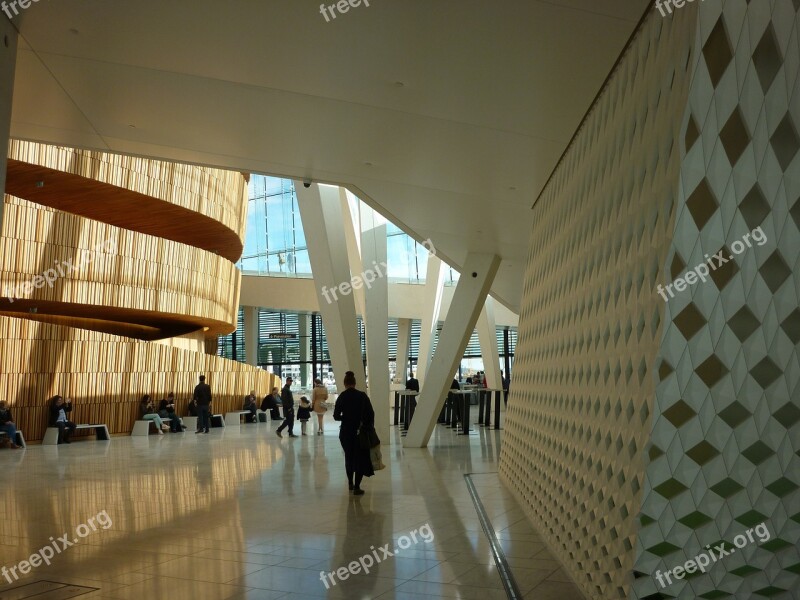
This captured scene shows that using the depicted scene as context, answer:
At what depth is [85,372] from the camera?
20438 mm

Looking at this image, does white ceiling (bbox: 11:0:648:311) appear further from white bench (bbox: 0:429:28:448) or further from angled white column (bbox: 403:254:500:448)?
white bench (bbox: 0:429:28:448)

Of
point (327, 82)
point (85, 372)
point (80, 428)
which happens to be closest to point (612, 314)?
point (327, 82)

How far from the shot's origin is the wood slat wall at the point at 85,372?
1853cm

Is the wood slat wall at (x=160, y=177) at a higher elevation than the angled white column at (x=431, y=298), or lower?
higher

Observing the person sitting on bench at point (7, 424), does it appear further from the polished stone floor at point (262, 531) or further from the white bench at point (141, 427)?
the white bench at point (141, 427)

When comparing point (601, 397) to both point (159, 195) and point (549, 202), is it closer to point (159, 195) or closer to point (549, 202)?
point (549, 202)

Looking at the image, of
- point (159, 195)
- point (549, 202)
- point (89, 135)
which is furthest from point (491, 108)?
point (159, 195)

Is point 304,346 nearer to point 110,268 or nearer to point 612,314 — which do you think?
point 110,268

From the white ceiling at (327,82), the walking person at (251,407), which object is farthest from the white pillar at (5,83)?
the walking person at (251,407)

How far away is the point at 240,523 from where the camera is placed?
23.7ft

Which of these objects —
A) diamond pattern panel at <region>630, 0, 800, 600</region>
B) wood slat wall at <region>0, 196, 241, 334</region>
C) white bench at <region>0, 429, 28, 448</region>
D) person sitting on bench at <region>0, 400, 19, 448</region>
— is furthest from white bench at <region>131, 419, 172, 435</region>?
diamond pattern panel at <region>630, 0, 800, 600</region>

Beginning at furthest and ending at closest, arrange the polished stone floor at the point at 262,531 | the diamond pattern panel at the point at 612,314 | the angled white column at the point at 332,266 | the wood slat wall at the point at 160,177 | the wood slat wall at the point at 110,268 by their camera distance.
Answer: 1. the wood slat wall at the point at 160,177
2. the wood slat wall at the point at 110,268
3. the angled white column at the point at 332,266
4. the polished stone floor at the point at 262,531
5. the diamond pattern panel at the point at 612,314

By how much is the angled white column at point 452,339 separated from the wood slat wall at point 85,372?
10.7 meters

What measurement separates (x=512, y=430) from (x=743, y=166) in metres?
7.18
